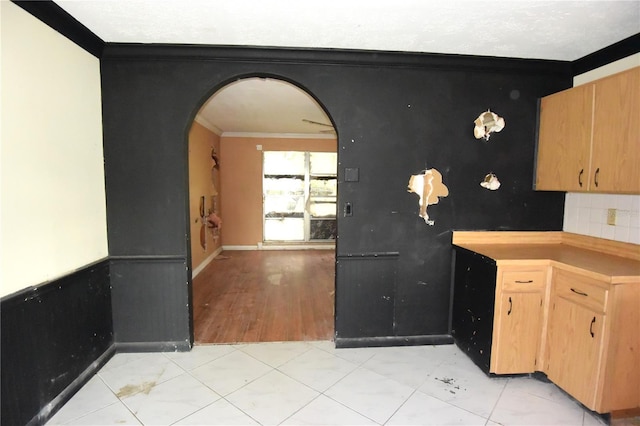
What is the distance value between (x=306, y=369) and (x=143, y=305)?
1.41m

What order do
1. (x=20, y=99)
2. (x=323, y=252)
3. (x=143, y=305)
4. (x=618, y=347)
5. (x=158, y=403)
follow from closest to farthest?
(x=20, y=99) < (x=618, y=347) < (x=158, y=403) < (x=143, y=305) < (x=323, y=252)

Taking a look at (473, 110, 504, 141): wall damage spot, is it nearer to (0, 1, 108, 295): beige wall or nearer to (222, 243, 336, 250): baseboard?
(0, 1, 108, 295): beige wall

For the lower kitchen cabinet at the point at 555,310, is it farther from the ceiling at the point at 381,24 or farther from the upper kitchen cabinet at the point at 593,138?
the ceiling at the point at 381,24

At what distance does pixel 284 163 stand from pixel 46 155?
17.0ft

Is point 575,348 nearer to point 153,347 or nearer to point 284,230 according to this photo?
point 153,347

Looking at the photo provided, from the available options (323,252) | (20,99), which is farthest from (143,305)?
(323,252)

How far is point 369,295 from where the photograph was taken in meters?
2.70

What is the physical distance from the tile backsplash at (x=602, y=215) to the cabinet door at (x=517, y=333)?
841 mm

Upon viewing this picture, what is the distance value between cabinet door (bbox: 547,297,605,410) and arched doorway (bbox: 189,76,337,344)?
1715 millimetres

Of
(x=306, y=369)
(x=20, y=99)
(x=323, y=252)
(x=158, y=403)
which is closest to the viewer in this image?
(x=20, y=99)

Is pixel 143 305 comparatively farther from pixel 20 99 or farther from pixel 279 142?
pixel 279 142

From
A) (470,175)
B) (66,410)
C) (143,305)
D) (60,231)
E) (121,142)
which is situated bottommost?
(66,410)

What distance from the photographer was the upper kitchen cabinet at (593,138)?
78.7 inches

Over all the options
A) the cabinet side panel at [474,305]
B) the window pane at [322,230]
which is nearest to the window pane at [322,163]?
the window pane at [322,230]
